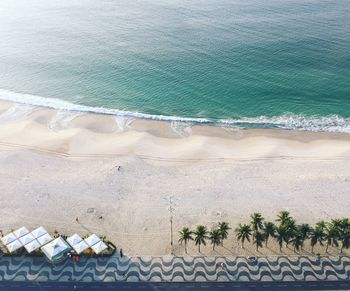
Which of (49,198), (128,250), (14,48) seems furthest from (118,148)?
(14,48)

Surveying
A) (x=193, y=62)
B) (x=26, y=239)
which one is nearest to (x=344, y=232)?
(x=26, y=239)

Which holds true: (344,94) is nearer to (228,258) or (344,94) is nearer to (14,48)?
(228,258)

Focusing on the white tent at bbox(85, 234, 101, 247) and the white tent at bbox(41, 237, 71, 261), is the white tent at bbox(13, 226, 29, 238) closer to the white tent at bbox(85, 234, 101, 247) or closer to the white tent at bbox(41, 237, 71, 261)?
the white tent at bbox(41, 237, 71, 261)

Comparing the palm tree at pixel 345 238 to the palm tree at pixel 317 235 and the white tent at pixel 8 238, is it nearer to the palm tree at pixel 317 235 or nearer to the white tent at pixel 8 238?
the palm tree at pixel 317 235

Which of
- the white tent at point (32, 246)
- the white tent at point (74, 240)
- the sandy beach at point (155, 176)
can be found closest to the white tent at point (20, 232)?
the white tent at point (32, 246)

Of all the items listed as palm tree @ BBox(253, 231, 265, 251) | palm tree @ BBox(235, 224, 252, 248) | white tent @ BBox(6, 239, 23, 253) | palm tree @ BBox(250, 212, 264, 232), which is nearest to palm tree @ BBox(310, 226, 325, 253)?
palm tree @ BBox(253, 231, 265, 251)

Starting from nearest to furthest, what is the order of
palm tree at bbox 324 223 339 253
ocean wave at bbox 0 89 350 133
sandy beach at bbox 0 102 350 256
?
palm tree at bbox 324 223 339 253 < sandy beach at bbox 0 102 350 256 < ocean wave at bbox 0 89 350 133
